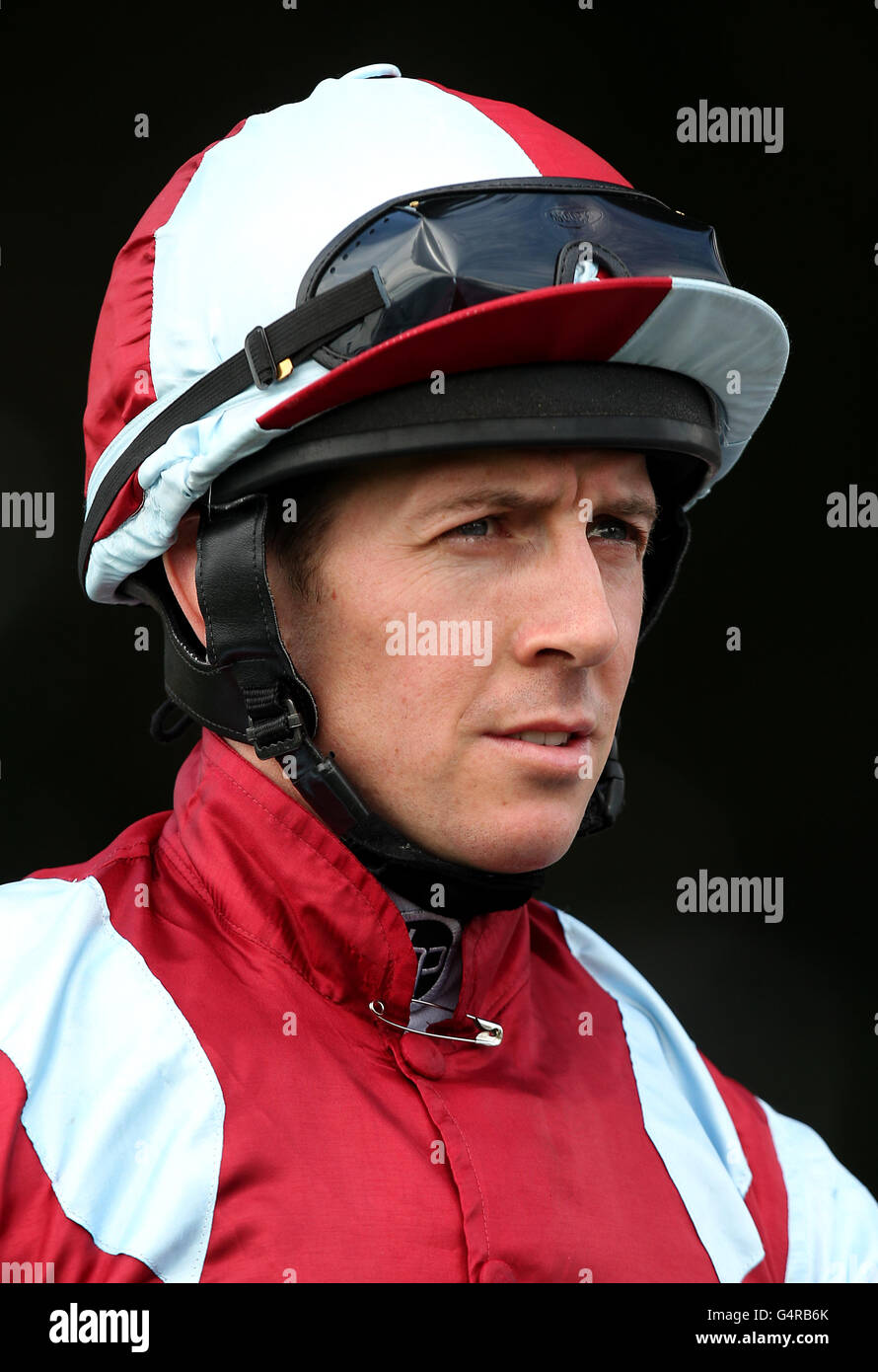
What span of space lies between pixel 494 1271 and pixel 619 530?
75cm

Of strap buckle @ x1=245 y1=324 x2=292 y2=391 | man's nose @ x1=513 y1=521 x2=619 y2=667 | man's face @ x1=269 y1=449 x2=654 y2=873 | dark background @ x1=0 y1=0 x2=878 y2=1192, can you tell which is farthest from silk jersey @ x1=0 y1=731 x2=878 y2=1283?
dark background @ x1=0 y1=0 x2=878 y2=1192

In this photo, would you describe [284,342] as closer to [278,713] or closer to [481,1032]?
[278,713]

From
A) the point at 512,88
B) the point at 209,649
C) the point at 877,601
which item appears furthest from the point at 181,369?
the point at 877,601

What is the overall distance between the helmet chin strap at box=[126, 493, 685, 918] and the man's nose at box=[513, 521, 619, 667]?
220mm

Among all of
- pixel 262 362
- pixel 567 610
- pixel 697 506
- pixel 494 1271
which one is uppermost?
pixel 697 506

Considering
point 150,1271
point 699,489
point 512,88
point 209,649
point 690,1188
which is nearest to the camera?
point 150,1271

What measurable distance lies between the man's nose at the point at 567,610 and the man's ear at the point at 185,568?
13.9 inches

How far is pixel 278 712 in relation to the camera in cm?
150

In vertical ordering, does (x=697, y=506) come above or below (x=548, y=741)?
above

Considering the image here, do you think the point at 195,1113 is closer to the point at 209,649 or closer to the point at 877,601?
→ the point at 209,649

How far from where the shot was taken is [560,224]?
4.95 feet

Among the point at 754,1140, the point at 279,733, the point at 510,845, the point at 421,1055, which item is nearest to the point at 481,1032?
the point at 421,1055

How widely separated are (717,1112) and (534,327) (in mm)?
967

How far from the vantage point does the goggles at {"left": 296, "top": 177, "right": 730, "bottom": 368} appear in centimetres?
145
